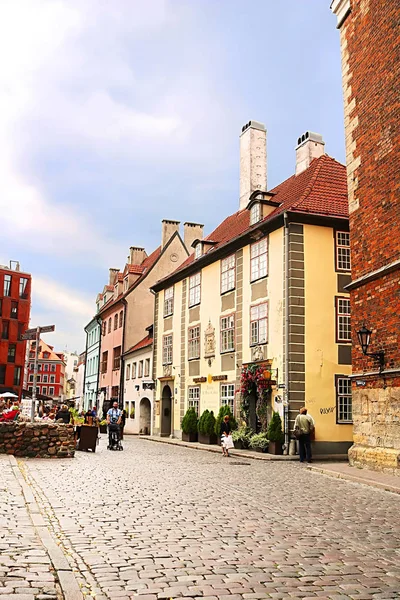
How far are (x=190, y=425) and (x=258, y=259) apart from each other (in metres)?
9.09

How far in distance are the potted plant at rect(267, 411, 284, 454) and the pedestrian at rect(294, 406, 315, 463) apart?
1.73m

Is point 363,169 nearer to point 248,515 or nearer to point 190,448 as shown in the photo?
point 248,515

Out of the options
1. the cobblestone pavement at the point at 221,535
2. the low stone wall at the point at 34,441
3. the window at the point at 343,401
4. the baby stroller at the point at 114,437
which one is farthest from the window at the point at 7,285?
the cobblestone pavement at the point at 221,535

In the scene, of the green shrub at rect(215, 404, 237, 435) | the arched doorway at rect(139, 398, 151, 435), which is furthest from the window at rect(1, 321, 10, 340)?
the green shrub at rect(215, 404, 237, 435)

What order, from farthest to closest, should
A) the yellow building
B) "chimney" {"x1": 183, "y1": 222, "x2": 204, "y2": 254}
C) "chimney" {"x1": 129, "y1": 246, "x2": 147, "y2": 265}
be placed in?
1. "chimney" {"x1": 129, "y1": 246, "x2": 147, "y2": 265}
2. "chimney" {"x1": 183, "y1": 222, "x2": 204, "y2": 254}
3. the yellow building

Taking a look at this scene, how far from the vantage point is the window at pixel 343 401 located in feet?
75.0

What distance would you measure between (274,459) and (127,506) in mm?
11947

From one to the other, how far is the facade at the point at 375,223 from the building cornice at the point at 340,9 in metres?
0.33

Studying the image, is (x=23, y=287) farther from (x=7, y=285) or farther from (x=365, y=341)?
(x=365, y=341)

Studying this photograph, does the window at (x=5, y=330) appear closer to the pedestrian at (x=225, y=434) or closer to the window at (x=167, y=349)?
the window at (x=167, y=349)

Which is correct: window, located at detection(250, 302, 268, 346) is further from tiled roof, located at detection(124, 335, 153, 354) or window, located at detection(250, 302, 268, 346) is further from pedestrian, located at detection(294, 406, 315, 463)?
tiled roof, located at detection(124, 335, 153, 354)

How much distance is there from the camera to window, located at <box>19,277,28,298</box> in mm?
83188

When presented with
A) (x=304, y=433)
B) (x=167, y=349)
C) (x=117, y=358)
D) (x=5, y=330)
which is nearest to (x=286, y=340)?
(x=304, y=433)

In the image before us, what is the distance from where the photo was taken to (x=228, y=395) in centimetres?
2694
